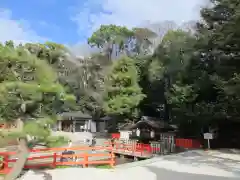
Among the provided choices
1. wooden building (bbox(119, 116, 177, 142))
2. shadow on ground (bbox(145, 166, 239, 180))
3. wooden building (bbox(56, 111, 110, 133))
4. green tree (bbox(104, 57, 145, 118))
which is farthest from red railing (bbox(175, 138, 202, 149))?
wooden building (bbox(56, 111, 110, 133))

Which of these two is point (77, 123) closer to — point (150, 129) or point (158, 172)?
point (150, 129)

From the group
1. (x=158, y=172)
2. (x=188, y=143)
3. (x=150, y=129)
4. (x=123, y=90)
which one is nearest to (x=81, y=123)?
(x=123, y=90)

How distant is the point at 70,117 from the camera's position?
3875 cm

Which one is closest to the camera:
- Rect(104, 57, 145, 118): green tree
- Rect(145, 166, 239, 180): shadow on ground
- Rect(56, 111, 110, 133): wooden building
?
Rect(145, 166, 239, 180): shadow on ground

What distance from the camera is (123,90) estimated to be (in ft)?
90.2

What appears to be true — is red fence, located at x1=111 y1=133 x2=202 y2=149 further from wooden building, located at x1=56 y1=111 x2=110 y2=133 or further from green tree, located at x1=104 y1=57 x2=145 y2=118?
wooden building, located at x1=56 y1=111 x2=110 y2=133

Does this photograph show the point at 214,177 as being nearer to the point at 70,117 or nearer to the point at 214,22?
the point at 214,22

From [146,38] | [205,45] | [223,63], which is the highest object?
[146,38]

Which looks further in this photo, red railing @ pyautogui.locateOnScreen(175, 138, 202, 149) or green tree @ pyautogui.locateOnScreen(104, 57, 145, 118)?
green tree @ pyautogui.locateOnScreen(104, 57, 145, 118)

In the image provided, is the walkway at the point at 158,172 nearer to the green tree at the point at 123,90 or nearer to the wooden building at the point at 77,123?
the green tree at the point at 123,90

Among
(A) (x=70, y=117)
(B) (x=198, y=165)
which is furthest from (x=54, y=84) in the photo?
(A) (x=70, y=117)

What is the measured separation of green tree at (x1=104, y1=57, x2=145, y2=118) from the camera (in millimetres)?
27047

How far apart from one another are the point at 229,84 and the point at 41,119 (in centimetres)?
1152

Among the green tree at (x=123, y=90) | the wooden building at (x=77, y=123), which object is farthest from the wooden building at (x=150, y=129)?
the wooden building at (x=77, y=123)
